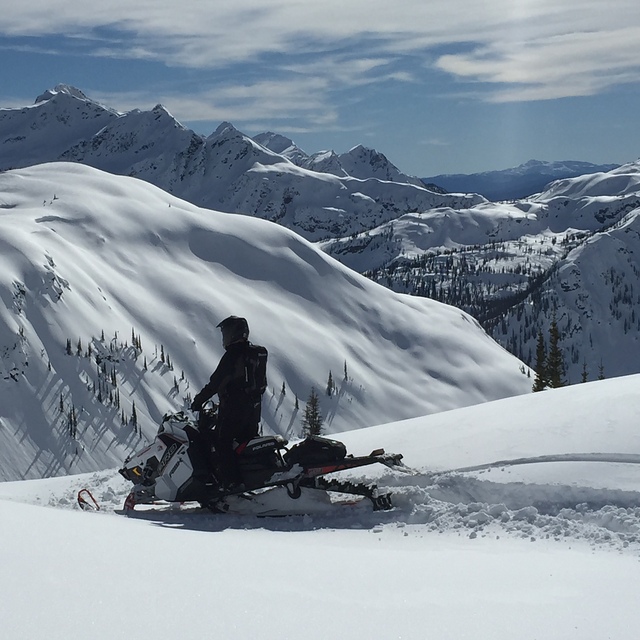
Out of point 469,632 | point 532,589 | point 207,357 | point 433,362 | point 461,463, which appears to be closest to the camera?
point 469,632

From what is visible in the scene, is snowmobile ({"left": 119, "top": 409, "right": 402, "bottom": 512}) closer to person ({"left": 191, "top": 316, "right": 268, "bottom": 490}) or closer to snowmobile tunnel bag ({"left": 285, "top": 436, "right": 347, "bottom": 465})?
snowmobile tunnel bag ({"left": 285, "top": 436, "right": 347, "bottom": 465})

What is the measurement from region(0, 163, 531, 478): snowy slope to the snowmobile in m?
116

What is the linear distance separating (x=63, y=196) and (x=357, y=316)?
81.8 m

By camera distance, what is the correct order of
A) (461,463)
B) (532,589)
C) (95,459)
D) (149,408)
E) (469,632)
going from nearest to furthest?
(469,632), (532,589), (461,463), (95,459), (149,408)

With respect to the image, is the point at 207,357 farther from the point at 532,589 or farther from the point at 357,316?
the point at 532,589

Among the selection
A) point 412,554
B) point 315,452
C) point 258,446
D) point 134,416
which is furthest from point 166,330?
point 412,554

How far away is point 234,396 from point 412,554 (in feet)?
11.7

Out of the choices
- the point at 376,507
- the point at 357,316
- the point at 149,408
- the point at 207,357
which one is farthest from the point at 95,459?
the point at 376,507

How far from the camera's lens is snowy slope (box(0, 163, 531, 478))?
134 metres

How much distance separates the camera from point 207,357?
6112 inches

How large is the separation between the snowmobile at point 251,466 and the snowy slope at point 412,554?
33 cm

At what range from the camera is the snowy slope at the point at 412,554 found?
165 inches

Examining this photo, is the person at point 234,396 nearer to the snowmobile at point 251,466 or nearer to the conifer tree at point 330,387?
the snowmobile at point 251,466

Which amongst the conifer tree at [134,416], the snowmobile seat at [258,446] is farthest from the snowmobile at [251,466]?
the conifer tree at [134,416]
